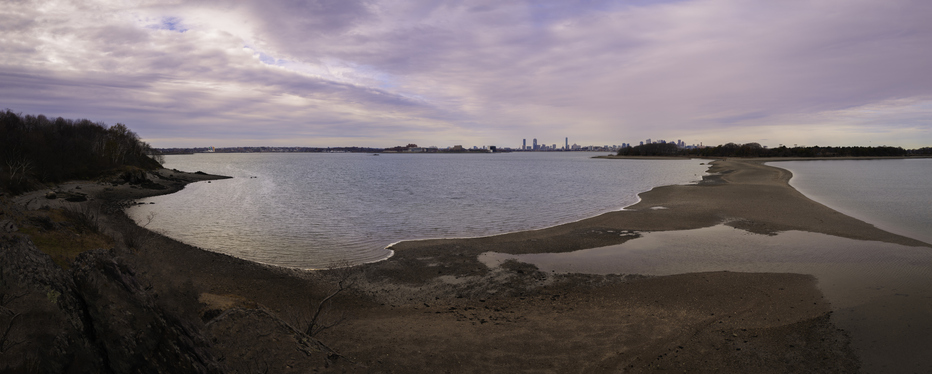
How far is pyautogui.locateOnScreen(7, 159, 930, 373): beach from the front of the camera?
605 centimetres

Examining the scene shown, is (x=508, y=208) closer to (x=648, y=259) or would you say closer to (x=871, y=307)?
(x=648, y=259)

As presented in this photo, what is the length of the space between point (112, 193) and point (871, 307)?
46.9 m

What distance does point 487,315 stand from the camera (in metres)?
9.06

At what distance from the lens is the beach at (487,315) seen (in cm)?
605

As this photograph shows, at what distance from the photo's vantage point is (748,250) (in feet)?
49.6

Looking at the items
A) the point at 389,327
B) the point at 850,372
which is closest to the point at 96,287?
the point at 389,327

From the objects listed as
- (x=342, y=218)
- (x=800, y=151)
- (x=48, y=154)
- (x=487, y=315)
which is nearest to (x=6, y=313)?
(x=487, y=315)

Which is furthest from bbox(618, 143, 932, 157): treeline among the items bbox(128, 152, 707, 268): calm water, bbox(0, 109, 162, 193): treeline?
bbox(0, 109, 162, 193): treeline

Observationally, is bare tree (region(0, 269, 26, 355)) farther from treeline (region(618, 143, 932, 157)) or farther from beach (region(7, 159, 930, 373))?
treeline (region(618, 143, 932, 157))

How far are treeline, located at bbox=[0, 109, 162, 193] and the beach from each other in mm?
29901

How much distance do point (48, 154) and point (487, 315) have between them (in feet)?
170

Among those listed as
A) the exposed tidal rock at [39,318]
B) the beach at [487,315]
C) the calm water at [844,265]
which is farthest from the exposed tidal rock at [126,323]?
the calm water at [844,265]

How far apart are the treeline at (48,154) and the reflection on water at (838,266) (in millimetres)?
38411

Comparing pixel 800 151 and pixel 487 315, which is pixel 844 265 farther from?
pixel 800 151
